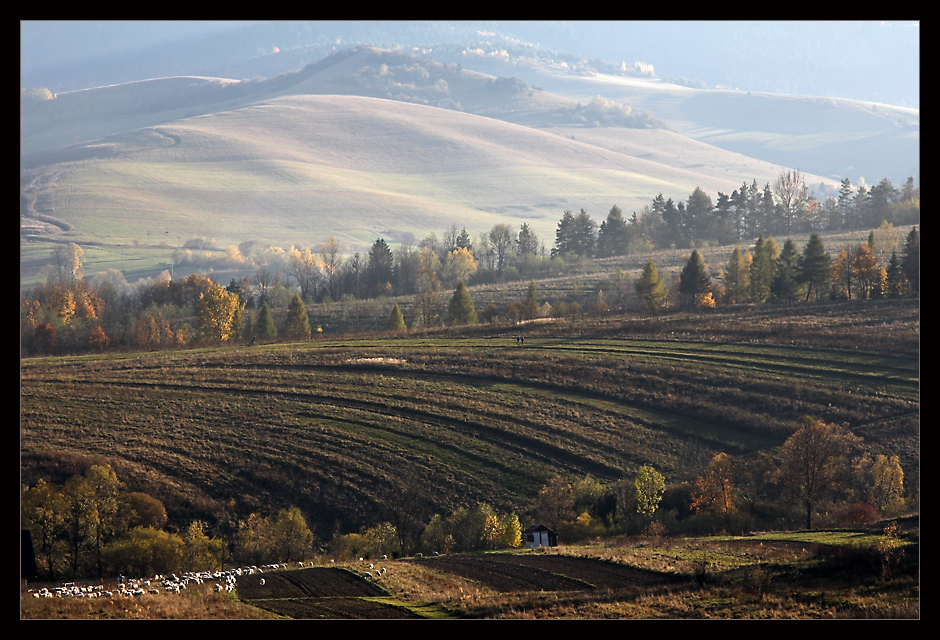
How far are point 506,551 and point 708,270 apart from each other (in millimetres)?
87990

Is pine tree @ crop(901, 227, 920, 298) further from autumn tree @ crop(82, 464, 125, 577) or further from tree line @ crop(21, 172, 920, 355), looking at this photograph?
autumn tree @ crop(82, 464, 125, 577)

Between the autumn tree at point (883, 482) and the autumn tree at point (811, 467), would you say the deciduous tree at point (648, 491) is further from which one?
the autumn tree at point (883, 482)

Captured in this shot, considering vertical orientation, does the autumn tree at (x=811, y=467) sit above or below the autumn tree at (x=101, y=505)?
above

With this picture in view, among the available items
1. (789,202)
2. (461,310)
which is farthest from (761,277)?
(789,202)

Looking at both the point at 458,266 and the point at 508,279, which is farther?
the point at 458,266

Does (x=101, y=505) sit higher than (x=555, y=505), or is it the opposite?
(x=101, y=505)

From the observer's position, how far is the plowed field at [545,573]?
77.8 feet

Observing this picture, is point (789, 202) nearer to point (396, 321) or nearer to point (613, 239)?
point (613, 239)

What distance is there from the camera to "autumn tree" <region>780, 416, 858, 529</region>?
3847 cm

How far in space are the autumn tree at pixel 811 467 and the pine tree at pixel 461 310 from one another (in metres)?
50.5

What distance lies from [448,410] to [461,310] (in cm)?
3776

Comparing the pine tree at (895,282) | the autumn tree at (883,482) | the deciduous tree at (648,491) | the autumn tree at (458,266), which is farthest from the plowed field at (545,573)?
the autumn tree at (458,266)

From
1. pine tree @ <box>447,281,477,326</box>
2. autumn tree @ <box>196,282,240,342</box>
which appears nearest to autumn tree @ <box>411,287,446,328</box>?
pine tree @ <box>447,281,477,326</box>

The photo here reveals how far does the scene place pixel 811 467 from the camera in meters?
39.0
